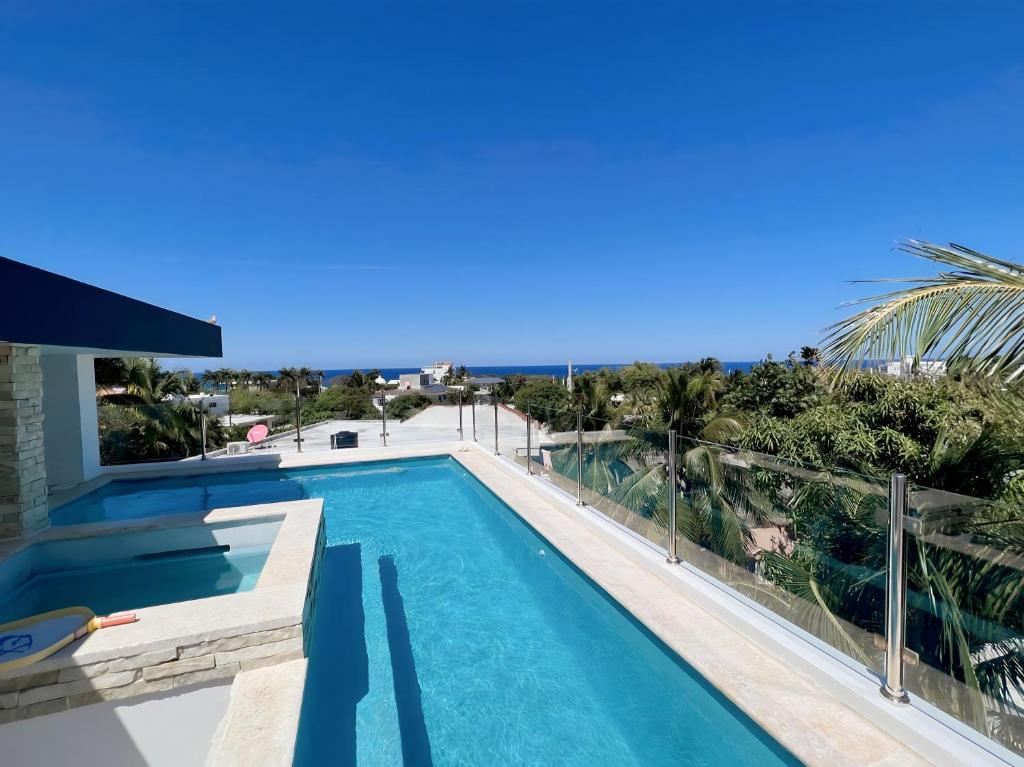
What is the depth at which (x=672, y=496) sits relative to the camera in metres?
4.29

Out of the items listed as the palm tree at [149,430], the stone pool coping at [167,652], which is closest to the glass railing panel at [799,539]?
the stone pool coping at [167,652]

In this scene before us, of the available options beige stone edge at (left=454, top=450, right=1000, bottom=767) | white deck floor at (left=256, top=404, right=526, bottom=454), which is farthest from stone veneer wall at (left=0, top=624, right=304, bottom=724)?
white deck floor at (left=256, top=404, right=526, bottom=454)

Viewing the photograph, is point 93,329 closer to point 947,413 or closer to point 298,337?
point 947,413

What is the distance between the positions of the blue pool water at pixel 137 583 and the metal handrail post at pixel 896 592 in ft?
14.5

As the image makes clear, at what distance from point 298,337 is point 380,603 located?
136ft

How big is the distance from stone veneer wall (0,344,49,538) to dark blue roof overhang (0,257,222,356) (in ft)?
3.61

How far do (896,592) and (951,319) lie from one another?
158cm

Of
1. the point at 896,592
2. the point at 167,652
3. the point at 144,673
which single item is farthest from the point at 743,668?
the point at 144,673

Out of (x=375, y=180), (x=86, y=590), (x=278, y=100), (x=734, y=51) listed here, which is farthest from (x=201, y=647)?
(x=375, y=180)

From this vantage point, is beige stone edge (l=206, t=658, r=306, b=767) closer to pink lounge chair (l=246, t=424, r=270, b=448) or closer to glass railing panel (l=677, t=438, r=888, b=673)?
glass railing panel (l=677, t=438, r=888, b=673)

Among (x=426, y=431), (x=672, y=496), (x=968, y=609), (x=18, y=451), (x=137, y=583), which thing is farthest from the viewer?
(x=426, y=431)

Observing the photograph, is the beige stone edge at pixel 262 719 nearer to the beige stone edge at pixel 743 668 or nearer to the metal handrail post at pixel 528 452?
the beige stone edge at pixel 743 668

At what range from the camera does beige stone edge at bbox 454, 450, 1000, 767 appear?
2.20m

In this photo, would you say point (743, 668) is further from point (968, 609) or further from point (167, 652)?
point (167, 652)
